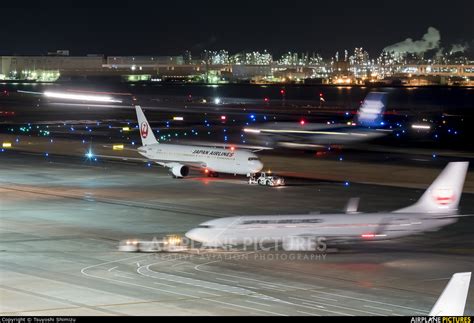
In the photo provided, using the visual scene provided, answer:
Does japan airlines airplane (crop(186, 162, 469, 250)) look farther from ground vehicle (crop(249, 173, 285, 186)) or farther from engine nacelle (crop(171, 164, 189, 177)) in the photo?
engine nacelle (crop(171, 164, 189, 177))

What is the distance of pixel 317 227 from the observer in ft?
156

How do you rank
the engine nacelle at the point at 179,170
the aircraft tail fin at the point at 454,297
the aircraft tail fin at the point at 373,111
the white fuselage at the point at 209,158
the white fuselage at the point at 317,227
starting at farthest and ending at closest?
the aircraft tail fin at the point at 373,111 < the engine nacelle at the point at 179,170 < the white fuselage at the point at 209,158 < the white fuselage at the point at 317,227 < the aircraft tail fin at the point at 454,297

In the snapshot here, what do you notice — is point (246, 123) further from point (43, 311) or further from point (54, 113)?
point (43, 311)

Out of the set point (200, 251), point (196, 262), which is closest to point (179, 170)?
point (200, 251)

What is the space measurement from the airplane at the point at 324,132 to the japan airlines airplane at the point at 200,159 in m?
29.3

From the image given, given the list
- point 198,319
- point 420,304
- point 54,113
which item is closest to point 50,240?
point 198,319

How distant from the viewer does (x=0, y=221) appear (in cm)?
6053

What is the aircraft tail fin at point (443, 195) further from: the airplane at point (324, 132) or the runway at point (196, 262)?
the airplane at point (324, 132)

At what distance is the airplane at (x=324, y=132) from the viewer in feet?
383

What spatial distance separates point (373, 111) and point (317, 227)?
87.4 metres

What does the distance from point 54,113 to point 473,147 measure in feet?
311

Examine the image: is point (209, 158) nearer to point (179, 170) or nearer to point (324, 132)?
point (179, 170)

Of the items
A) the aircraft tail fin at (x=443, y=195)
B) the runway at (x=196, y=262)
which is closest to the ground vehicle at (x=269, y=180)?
the runway at (x=196, y=262)

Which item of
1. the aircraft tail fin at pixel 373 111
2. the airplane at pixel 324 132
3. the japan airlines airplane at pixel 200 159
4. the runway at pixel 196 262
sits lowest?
the runway at pixel 196 262
